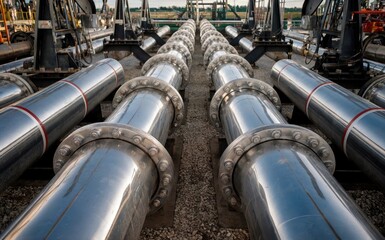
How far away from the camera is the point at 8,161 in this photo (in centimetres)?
204

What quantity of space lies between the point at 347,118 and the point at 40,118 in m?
2.50

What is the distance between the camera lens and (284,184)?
1238 millimetres

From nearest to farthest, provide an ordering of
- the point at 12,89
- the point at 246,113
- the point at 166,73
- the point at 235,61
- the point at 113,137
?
the point at 113,137 → the point at 246,113 → the point at 166,73 → the point at 12,89 → the point at 235,61

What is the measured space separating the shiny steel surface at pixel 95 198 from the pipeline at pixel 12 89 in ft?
7.33

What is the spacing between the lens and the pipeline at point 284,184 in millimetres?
1033

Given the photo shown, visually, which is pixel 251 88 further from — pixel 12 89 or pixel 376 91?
pixel 12 89

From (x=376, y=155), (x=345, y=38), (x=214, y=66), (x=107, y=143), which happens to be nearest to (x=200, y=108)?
(x=214, y=66)

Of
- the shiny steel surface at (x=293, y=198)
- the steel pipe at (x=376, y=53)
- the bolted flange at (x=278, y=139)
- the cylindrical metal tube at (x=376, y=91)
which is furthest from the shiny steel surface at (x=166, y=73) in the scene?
the steel pipe at (x=376, y=53)

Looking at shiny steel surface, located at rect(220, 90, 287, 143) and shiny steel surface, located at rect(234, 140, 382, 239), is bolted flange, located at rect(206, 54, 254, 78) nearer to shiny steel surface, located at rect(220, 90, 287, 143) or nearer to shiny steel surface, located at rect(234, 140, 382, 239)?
shiny steel surface, located at rect(220, 90, 287, 143)

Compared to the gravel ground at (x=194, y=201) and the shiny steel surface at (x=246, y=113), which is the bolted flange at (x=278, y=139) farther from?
the gravel ground at (x=194, y=201)

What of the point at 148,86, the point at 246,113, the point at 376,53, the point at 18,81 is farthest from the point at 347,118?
the point at 376,53

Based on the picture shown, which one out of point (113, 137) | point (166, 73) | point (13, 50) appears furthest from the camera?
point (13, 50)

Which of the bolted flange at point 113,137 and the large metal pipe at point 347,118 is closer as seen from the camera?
the bolted flange at point 113,137

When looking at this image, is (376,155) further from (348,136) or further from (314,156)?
(314,156)
